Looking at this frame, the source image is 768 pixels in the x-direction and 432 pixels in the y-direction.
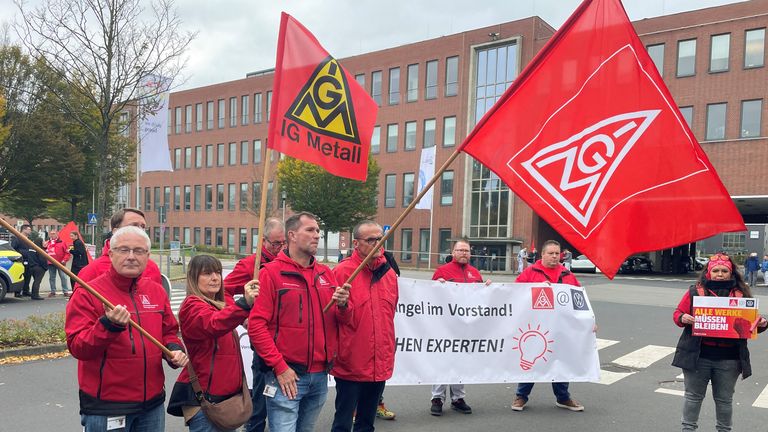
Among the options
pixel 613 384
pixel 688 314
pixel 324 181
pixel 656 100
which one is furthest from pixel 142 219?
pixel 324 181

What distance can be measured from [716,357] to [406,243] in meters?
40.2

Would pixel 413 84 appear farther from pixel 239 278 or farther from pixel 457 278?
pixel 239 278

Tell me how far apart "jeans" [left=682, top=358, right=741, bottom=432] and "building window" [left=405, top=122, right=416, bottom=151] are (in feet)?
131

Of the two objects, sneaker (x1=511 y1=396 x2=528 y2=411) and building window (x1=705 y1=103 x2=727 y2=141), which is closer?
sneaker (x1=511 y1=396 x2=528 y2=411)

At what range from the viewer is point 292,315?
3.65 meters

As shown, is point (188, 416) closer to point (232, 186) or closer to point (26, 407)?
point (26, 407)

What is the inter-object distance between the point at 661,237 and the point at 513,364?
272cm

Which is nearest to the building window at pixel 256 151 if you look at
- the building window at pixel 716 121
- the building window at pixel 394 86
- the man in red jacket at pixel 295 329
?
the building window at pixel 394 86

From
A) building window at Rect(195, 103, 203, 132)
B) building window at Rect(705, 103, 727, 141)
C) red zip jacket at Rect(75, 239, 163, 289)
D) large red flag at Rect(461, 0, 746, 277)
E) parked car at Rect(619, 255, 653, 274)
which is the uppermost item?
building window at Rect(195, 103, 203, 132)

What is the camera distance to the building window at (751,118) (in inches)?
1273

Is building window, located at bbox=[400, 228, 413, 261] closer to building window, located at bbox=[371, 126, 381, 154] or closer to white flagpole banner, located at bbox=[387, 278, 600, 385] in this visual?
building window, located at bbox=[371, 126, 381, 154]

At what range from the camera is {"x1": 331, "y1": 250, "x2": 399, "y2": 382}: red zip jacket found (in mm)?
4078

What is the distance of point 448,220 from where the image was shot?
142 ft

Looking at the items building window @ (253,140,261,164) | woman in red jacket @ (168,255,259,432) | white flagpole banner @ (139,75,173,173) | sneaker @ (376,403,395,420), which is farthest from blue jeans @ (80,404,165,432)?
building window @ (253,140,261,164)
